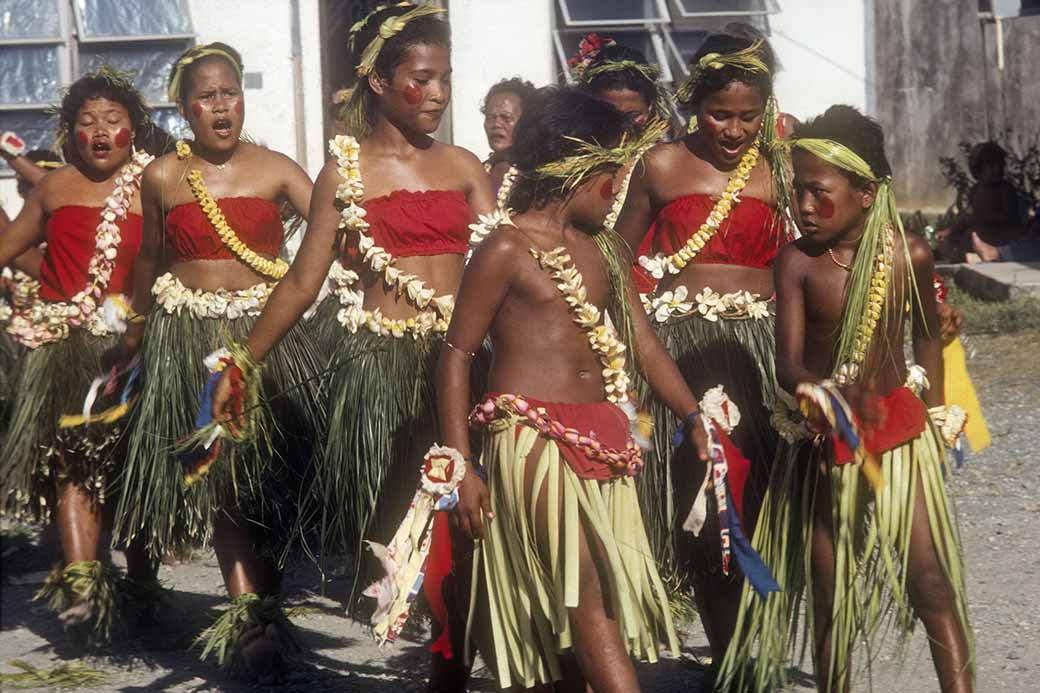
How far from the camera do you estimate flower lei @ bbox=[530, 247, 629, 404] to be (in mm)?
3834

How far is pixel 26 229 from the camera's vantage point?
594 centimetres

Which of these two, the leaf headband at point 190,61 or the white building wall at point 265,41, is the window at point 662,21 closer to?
→ the white building wall at point 265,41

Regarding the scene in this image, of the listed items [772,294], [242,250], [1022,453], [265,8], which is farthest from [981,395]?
[265,8]

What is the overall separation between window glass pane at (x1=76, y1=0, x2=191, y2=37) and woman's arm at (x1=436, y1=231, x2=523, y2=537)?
309 inches

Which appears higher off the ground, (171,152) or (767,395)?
(171,152)

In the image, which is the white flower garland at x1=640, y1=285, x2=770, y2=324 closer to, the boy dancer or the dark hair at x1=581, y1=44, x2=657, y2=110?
the boy dancer

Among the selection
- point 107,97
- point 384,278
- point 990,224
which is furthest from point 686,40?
point 384,278

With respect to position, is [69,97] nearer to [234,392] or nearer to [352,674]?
[234,392]

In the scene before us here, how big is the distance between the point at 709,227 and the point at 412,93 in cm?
90

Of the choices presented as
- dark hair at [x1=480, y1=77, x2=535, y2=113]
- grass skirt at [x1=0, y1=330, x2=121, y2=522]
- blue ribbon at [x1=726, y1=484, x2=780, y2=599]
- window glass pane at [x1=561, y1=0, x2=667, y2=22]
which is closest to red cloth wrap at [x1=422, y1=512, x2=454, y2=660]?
blue ribbon at [x1=726, y1=484, x2=780, y2=599]

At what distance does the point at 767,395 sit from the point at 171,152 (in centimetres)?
206

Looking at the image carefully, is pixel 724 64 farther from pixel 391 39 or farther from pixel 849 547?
pixel 849 547

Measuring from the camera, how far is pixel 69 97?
229 inches

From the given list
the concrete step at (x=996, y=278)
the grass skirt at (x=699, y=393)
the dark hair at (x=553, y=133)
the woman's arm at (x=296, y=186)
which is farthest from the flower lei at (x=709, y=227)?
the concrete step at (x=996, y=278)
